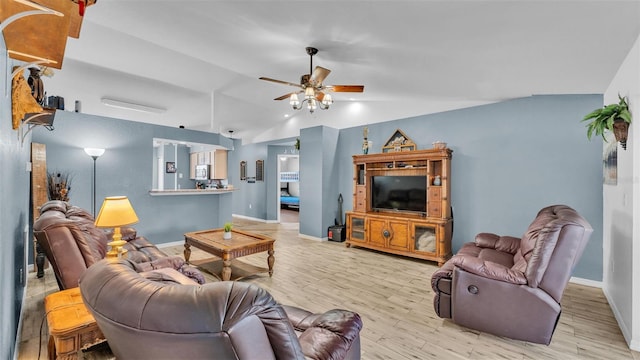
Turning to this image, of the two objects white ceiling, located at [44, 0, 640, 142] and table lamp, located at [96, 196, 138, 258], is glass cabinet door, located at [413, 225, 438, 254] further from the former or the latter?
table lamp, located at [96, 196, 138, 258]

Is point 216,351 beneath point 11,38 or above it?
beneath

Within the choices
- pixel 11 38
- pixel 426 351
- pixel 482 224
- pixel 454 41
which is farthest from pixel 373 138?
pixel 11 38

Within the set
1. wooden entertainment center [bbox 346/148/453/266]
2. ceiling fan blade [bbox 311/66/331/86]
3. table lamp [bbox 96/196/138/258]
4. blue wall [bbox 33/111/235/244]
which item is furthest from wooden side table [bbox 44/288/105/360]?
wooden entertainment center [bbox 346/148/453/266]

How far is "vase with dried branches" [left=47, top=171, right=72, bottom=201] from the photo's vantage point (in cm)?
410

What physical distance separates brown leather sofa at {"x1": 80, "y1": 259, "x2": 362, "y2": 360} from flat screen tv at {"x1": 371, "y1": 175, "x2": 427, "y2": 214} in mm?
4214

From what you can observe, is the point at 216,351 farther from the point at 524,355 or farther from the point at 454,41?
the point at 454,41

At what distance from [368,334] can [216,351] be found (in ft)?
6.57

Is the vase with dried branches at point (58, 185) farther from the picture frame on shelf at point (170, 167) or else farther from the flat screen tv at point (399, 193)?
the picture frame on shelf at point (170, 167)

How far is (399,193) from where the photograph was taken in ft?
16.4

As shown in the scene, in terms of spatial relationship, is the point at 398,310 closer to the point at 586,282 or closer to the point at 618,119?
the point at 618,119

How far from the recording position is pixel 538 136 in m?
3.94

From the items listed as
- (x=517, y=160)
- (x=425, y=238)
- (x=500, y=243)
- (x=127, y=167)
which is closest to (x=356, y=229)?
(x=425, y=238)

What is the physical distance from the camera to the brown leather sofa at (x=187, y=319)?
76 cm

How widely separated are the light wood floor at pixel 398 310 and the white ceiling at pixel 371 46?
2433 mm
